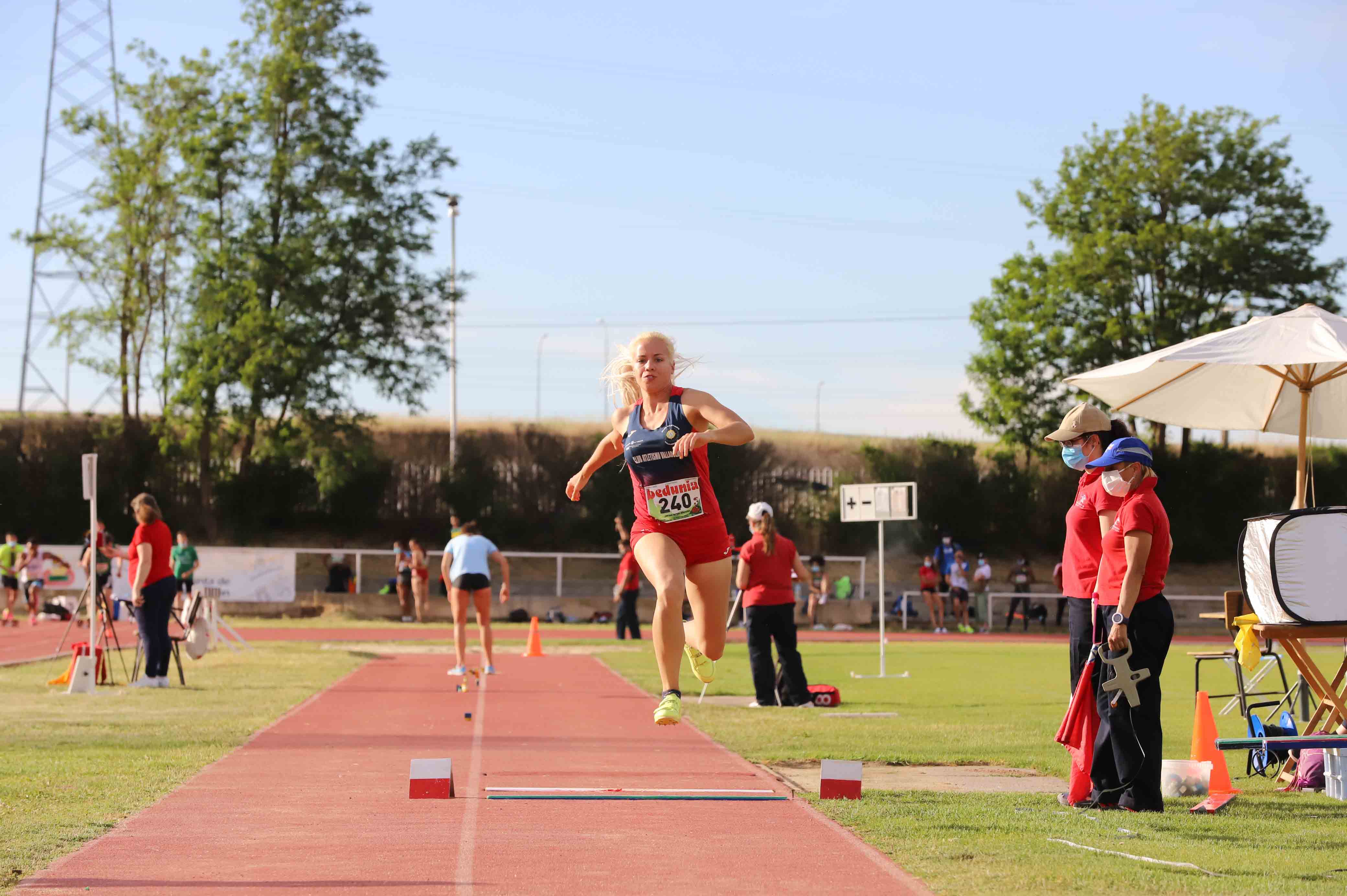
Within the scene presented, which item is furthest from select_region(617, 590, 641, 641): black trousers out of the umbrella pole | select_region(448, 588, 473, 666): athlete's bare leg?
the umbrella pole

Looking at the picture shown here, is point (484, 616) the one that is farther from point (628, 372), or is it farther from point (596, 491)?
point (596, 491)

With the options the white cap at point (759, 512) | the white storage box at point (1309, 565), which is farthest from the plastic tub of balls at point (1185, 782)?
the white cap at point (759, 512)

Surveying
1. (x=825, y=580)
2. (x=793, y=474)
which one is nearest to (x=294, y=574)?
(x=825, y=580)

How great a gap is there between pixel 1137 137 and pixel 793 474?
16.6 m

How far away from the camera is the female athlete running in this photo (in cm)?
730

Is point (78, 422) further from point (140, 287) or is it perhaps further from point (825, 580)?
point (825, 580)

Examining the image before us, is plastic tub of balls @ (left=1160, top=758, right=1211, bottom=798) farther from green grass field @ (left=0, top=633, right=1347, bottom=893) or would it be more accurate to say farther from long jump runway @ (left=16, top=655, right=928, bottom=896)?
long jump runway @ (left=16, top=655, right=928, bottom=896)

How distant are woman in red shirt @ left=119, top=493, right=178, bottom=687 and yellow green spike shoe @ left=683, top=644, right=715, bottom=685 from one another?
9.15m

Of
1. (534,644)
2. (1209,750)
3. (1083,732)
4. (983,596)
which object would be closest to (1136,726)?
(1083,732)

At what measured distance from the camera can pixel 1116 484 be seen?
7.77 m

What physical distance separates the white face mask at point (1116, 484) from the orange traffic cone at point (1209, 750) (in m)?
1.54

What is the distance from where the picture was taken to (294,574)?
34.7 m

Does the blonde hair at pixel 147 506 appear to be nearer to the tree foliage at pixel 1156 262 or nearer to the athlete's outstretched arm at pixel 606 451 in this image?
the athlete's outstretched arm at pixel 606 451

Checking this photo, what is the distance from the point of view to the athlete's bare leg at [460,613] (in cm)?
1599
